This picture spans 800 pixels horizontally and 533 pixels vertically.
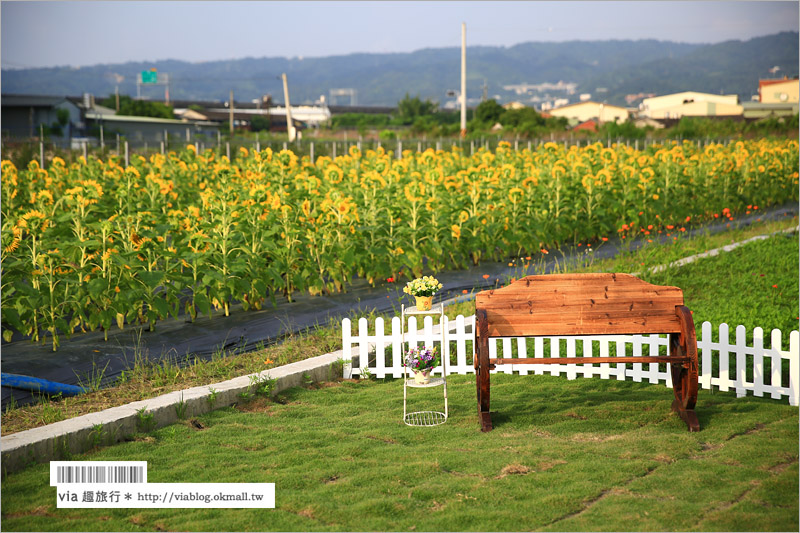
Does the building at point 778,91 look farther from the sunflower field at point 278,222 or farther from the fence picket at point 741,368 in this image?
the fence picket at point 741,368

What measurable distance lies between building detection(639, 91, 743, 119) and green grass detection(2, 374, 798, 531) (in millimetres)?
87620

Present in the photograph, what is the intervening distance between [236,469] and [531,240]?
916 centimetres

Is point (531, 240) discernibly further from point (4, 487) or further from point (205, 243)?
point (4, 487)

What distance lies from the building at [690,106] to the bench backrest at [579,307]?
8757 centimetres

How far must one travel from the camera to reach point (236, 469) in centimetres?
464

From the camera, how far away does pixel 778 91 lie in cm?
9594

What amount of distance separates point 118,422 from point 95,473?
1.00 metres

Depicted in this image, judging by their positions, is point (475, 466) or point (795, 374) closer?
point (475, 466)

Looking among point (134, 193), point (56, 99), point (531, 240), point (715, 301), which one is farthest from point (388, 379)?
point (56, 99)

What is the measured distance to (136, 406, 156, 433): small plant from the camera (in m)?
5.40

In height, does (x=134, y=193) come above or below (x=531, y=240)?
above

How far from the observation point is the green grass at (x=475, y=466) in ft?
12.9

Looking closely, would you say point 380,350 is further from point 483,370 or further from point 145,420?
point 145,420

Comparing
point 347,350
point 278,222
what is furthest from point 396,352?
point 278,222
